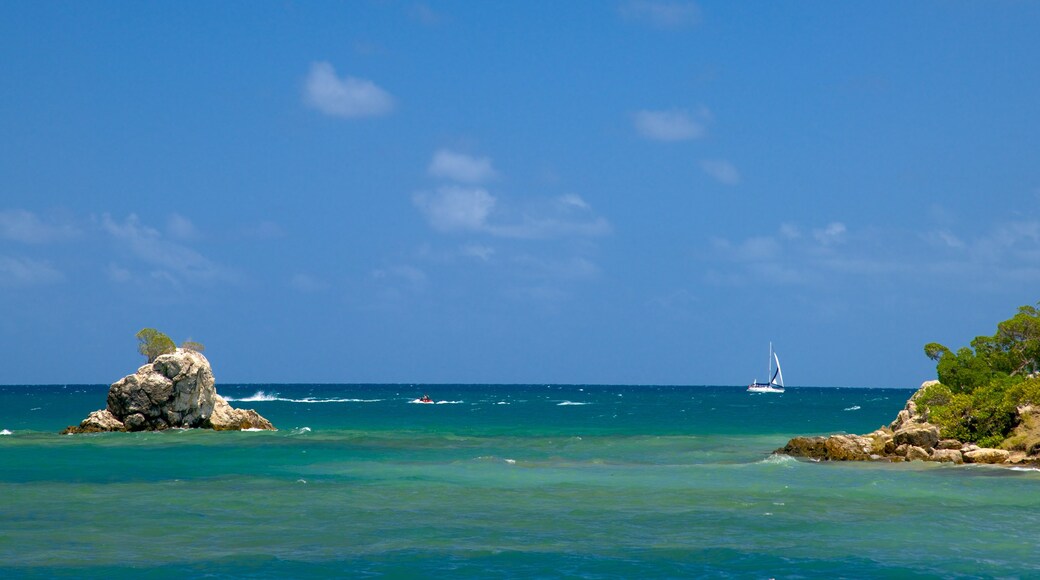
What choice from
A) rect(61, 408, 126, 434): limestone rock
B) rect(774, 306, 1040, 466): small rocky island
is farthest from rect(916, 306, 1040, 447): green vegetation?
rect(61, 408, 126, 434): limestone rock

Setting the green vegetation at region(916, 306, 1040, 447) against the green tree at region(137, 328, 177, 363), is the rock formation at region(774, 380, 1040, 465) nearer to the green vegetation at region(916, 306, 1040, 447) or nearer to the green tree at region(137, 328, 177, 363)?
the green vegetation at region(916, 306, 1040, 447)

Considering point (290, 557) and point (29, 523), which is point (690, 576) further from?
point (29, 523)

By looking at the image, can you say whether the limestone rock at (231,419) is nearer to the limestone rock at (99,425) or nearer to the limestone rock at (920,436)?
the limestone rock at (99,425)

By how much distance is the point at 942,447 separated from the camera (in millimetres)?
55250

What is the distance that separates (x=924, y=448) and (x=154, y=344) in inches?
2484

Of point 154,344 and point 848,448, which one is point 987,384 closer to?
point 848,448

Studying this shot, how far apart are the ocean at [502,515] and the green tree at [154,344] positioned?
23640mm

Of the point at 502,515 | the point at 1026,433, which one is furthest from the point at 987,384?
the point at 502,515

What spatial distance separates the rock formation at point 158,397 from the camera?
261ft

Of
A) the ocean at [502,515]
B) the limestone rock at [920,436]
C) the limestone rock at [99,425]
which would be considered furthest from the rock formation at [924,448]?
the limestone rock at [99,425]

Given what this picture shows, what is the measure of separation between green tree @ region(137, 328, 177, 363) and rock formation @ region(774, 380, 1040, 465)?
54.1m

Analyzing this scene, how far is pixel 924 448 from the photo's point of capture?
54938 mm

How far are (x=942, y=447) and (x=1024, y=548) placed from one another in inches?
1140

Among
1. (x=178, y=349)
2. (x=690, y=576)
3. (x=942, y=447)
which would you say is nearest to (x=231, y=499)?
(x=690, y=576)
